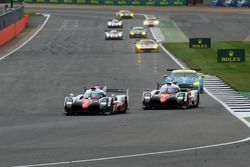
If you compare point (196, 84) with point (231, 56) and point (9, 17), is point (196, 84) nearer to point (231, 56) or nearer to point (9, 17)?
point (231, 56)

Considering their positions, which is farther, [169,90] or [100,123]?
[169,90]

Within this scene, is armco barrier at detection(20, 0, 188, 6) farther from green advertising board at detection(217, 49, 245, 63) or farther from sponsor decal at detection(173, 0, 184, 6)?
green advertising board at detection(217, 49, 245, 63)

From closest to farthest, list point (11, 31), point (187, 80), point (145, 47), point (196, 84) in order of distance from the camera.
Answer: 1. point (196, 84)
2. point (187, 80)
3. point (145, 47)
4. point (11, 31)

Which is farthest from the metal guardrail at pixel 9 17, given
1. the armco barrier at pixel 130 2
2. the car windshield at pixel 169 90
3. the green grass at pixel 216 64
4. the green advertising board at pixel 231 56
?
the armco barrier at pixel 130 2

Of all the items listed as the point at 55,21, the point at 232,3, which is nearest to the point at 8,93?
the point at 55,21

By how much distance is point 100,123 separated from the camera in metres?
30.6

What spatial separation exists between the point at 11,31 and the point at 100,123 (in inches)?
2281

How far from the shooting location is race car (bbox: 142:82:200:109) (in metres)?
36.1

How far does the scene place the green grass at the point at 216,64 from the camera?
50219mm

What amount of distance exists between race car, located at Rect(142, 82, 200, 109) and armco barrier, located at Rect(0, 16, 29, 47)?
44643 millimetres

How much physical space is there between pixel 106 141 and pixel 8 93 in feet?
64.5

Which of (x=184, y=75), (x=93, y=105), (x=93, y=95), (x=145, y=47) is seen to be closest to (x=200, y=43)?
(x=145, y=47)

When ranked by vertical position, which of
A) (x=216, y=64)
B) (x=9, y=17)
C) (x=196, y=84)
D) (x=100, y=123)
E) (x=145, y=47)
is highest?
(x=100, y=123)

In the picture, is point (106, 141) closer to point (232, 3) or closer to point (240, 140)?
point (240, 140)
